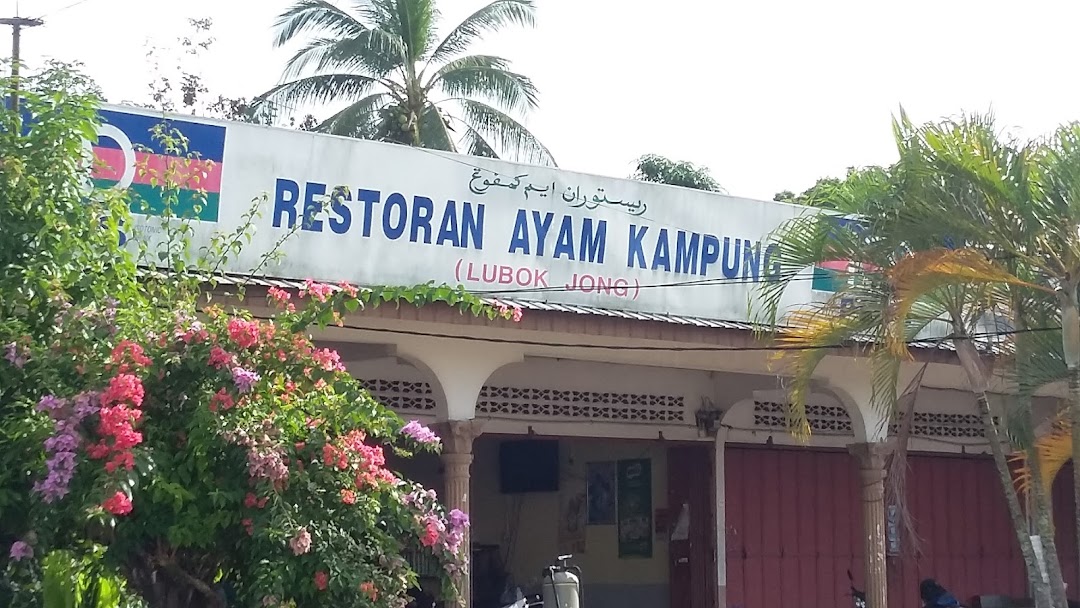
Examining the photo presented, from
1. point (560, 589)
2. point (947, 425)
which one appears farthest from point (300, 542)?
point (947, 425)

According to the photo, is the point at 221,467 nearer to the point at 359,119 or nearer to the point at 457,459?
the point at 457,459

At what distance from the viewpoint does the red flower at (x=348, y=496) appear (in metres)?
6.73

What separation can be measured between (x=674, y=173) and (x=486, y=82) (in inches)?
368

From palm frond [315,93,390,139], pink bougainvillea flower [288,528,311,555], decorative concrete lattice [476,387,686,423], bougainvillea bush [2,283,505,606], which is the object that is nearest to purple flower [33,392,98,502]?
bougainvillea bush [2,283,505,606]

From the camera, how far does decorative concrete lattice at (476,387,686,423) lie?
13570 millimetres

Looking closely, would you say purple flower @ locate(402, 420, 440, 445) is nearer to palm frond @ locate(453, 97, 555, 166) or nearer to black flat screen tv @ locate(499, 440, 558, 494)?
black flat screen tv @ locate(499, 440, 558, 494)

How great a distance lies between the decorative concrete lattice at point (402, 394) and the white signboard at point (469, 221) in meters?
1.77

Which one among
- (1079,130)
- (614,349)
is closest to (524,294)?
(614,349)

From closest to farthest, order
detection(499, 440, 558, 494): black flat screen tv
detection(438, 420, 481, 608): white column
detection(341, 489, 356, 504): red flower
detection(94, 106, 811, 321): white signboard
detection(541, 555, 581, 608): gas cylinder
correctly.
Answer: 1. detection(341, 489, 356, 504): red flower
2. detection(94, 106, 811, 321): white signboard
3. detection(541, 555, 581, 608): gas cylinder
4. detection(438, 420, 481, 608): white column
5. detection(499, 440, 558, 494): black flat screen tv

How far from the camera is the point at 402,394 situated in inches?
500

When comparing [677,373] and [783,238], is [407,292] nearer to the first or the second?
[783,238]

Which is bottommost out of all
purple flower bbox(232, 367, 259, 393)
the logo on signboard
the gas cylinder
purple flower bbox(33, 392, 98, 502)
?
the gas cylinder

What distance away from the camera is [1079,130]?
9.27m

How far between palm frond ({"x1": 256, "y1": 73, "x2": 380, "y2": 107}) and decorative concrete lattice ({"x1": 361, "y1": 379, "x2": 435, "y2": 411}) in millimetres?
10032
